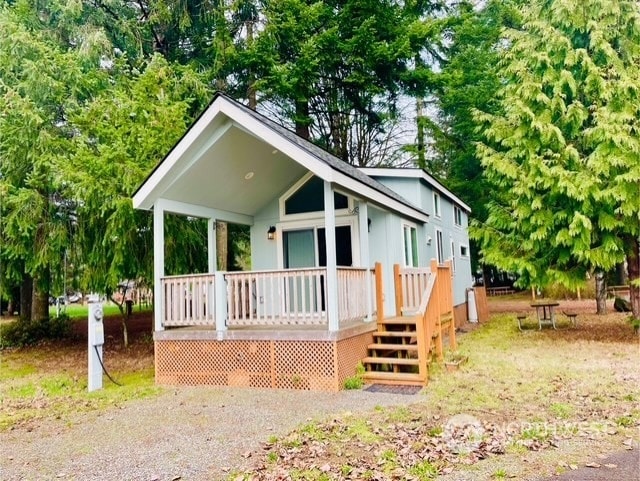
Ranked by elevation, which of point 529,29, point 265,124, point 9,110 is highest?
point 529,29

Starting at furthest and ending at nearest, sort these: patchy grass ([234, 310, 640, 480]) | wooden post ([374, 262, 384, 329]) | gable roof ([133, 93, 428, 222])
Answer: wooden post ([374, 262, 384, 329]) < gable roof ([133, 93, 428, 222]) < patchy grass ([234, 310, 640, 480])

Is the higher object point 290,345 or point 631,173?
point 631,173

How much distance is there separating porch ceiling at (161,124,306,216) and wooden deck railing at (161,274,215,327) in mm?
1677

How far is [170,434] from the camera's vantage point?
5.54 meters

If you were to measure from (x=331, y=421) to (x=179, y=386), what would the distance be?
372cm

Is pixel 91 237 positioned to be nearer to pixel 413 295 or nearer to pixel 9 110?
pixel 9 110

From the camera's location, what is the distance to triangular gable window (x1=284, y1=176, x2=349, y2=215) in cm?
1072

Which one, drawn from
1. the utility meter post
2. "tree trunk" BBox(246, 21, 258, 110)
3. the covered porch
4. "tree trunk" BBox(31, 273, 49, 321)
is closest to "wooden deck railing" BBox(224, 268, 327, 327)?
the covered porch

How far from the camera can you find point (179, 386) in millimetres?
8219

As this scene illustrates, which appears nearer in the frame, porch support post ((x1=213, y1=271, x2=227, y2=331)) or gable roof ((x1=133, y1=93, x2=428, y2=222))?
gable roof ((x1=133, y1=93, x2=428, y2=222))

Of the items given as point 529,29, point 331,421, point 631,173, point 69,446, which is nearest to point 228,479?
point 331,421

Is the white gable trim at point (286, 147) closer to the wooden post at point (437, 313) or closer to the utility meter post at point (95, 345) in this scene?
the wooden post at point (437, 313)

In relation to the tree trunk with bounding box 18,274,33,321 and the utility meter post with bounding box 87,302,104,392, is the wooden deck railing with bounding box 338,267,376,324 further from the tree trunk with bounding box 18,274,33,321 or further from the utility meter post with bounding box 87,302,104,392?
the tree trunk with bounding box 18,274,33,321

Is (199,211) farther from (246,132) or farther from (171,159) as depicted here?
(246,132)
